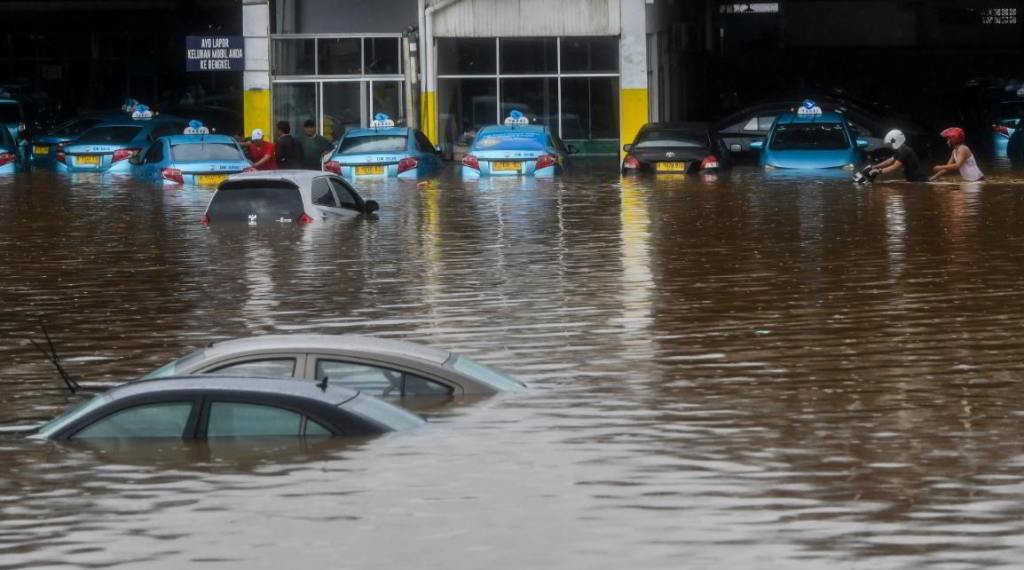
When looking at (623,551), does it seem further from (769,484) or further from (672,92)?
(672,92)

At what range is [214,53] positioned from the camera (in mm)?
42094

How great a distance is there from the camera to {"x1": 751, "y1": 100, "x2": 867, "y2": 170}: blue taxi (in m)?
33.8

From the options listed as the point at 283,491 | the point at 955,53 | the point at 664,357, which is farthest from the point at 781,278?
the point at 955,53

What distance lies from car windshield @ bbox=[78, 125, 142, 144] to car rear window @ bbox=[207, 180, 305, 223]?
1496 centimetres

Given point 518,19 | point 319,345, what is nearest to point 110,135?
point 518,19

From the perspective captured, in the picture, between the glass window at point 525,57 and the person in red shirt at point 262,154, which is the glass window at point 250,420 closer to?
the person in red shirt at point 262,154

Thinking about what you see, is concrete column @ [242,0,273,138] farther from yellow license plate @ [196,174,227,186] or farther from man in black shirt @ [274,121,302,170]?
man in black shirt @ [274,121,302,170]

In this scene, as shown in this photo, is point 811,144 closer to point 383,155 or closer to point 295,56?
point 383,155

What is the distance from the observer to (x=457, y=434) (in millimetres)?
10719

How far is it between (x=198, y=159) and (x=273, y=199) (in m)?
9.00

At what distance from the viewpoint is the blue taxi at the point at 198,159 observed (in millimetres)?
31969

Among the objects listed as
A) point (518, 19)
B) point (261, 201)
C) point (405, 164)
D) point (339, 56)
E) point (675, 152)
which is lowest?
point (261, 201)

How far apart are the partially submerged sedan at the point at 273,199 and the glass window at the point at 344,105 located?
63.2 feet

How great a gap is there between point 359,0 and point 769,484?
35890 millimetres
